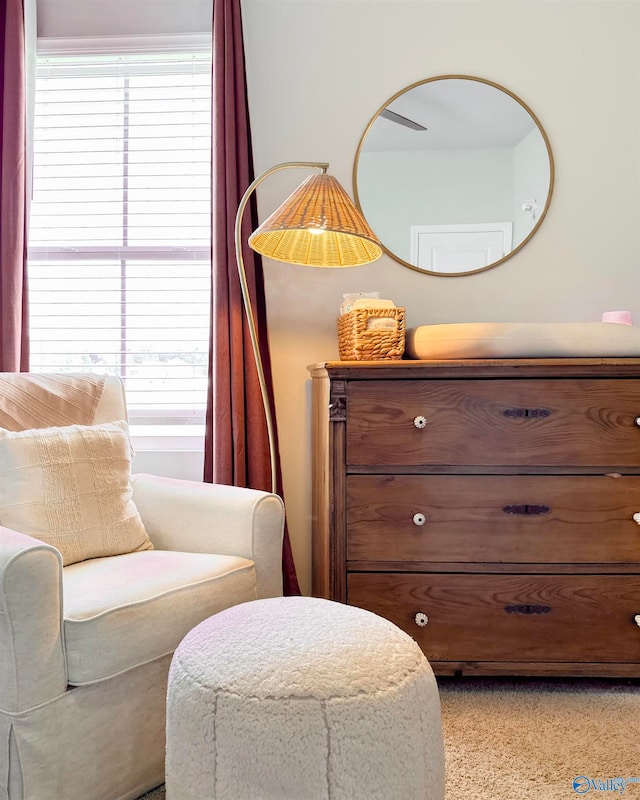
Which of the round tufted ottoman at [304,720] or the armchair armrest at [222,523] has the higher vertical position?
the armchair armrest at [222,523]

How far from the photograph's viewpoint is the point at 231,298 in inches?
90.1

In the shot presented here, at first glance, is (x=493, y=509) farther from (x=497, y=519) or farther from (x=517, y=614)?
(x=517, y=614)

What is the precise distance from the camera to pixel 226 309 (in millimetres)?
2283

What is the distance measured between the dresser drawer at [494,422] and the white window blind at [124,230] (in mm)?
952

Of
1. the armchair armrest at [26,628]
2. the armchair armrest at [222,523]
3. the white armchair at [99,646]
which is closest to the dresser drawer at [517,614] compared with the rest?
the armchair armrest at [222,523]

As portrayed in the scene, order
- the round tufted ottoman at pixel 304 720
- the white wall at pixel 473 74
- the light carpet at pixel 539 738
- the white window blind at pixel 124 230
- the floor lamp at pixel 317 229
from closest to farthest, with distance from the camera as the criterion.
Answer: the round tufted ottoman at pixel 304 720
the light carpet at pixel 539 738
the floor lamp at pixel 317 229
the white wall at pixel 473 74
the white window blind at pixel 124 230

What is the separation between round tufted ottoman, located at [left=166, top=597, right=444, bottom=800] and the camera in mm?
984

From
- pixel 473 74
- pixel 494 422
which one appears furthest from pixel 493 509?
pixel 473 74

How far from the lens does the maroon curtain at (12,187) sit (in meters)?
2.24

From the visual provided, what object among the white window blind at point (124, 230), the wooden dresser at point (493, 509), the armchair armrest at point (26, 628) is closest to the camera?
the armchair armrest at point (26, 628)

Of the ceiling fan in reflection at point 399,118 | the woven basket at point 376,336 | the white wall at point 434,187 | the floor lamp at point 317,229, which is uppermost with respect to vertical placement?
the ceiling fan in reflection at point 399,118

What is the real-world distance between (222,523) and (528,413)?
3.09 feet

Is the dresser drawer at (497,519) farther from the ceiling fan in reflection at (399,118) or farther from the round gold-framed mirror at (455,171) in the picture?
the ceiling fan in reflection at (399,118)

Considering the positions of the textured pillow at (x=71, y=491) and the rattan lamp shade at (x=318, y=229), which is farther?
the rattan lamp shade at (x=318, y=229)
